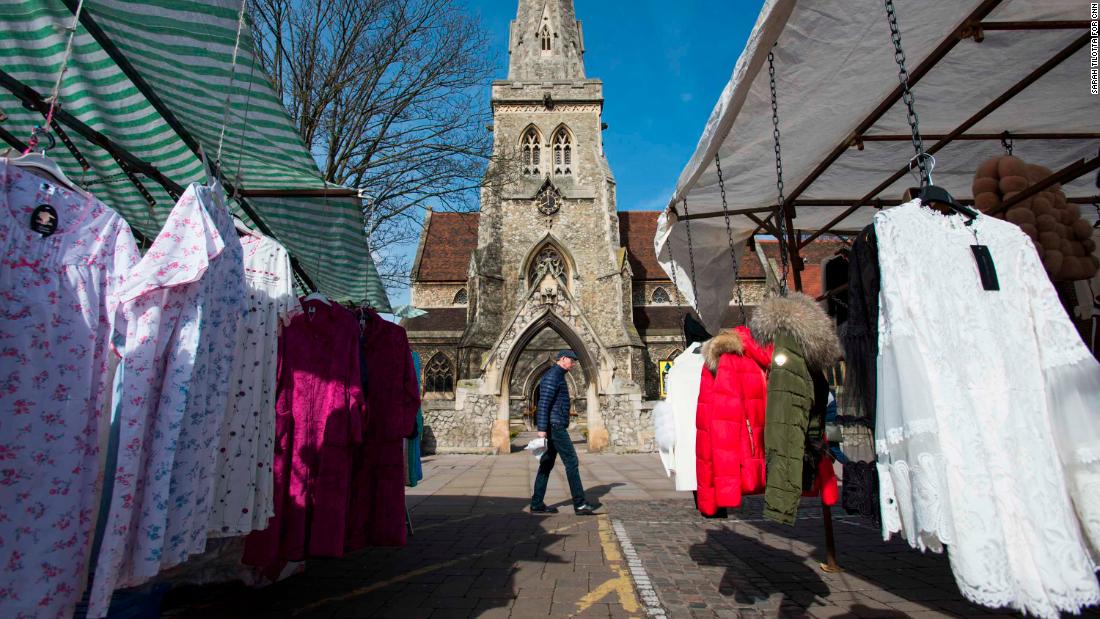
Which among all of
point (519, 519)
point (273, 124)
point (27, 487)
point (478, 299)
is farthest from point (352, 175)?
point (478, 299)

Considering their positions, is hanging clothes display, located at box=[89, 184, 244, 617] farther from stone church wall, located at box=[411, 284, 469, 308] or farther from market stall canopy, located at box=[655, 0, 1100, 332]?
stone church wall, located at box=[411, 284, 469, 308]

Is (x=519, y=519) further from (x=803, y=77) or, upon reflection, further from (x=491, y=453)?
(x=491, y=453)

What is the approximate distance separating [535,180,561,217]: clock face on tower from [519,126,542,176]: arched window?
3.21 ft

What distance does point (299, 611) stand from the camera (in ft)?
10.3

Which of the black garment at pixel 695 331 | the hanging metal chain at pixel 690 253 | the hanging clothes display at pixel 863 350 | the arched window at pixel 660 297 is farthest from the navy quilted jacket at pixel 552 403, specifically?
the arched window at pixel 660 297

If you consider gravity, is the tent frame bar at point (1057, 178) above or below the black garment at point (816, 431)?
above

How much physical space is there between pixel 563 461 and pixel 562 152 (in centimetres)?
1907

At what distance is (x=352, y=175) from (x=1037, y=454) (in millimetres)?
9073

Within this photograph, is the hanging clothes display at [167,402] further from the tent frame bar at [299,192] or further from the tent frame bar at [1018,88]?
the tent frame bar at [1018,88]

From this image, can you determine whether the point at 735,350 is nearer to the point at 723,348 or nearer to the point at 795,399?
the point at 723,348

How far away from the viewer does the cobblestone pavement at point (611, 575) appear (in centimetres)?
311

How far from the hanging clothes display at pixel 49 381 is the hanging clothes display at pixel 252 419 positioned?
0.69 m

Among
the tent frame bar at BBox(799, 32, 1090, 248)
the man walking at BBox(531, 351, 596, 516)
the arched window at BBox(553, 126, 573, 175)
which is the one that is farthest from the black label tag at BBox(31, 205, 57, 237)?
the arched window at BBox(553, 126, 573, 175)

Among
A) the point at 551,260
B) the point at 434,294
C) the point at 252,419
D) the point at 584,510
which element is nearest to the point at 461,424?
the point at 584,510
